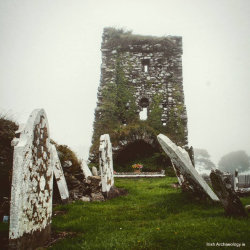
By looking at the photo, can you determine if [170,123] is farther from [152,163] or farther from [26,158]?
[26,158]

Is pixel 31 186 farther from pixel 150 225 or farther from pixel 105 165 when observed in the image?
pixel 105 165

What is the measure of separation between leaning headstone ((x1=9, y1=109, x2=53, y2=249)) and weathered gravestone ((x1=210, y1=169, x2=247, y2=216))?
261 cm

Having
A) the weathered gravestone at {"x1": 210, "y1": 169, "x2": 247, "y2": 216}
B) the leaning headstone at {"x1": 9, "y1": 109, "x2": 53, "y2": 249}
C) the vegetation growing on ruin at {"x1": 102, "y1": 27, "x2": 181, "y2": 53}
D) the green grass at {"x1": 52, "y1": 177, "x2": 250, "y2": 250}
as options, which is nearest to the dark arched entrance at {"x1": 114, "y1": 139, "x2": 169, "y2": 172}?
the vegetation growing on ruin at {"x1": 102, "y1": 27, "x2": 181, "y2": 53}

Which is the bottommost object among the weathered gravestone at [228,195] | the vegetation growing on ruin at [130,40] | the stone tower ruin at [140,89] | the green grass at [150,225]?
the green grass at [150,225]

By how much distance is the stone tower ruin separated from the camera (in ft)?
48.1

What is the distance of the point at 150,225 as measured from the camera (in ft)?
12.1

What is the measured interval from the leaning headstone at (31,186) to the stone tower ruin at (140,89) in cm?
1021

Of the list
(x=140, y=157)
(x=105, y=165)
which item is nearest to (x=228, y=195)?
(x=105, y=165)

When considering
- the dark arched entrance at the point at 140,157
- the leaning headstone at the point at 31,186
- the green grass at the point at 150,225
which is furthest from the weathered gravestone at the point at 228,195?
the dark arched entrance at the point at 140,157

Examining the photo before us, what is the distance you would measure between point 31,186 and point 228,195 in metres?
2.89

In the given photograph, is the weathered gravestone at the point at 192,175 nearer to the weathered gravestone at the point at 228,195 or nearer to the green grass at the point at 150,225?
the green grass at the point at 150,225

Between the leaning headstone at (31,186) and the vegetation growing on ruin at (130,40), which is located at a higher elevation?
the vegetation growing on ruin at (130,40)

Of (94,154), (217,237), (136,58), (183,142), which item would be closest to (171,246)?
(217,237)

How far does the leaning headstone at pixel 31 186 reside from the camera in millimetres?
2578
